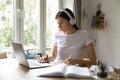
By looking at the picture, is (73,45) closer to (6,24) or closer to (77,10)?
(6,24)

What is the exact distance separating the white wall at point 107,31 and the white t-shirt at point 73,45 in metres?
1.74

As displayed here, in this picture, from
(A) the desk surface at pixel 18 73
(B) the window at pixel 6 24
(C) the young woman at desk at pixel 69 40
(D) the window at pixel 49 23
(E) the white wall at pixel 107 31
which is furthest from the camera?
(E) the white wall at pixel 107 31

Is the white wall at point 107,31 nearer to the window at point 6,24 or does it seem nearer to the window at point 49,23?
the window at point 49,23

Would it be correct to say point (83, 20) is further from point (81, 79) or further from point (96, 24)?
point (81, 79)

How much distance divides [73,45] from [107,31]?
1.90 meters

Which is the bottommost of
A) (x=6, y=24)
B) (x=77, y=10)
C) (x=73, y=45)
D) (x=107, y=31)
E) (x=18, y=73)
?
(x=18, y=73)

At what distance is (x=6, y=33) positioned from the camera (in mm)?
3117

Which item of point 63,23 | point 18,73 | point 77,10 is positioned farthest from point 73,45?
point 77,10

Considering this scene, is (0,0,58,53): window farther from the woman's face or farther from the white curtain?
the woman's face

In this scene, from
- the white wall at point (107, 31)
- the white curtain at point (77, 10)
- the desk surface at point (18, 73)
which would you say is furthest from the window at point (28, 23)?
the desk surface at point (18, 73)

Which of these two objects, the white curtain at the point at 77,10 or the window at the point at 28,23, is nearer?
the window at the point at 28,23

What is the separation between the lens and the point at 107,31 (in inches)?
166

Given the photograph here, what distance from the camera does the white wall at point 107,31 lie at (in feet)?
13.4

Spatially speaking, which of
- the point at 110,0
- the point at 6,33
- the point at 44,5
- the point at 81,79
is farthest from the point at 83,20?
the point at 81,79
